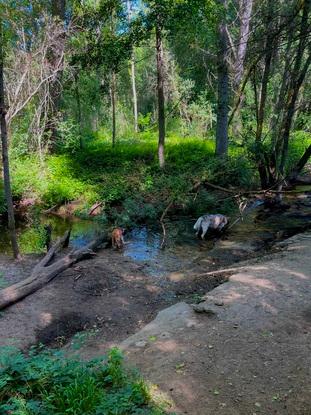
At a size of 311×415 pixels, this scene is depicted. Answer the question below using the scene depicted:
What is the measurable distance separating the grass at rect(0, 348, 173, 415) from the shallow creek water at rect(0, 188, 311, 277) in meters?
4.43

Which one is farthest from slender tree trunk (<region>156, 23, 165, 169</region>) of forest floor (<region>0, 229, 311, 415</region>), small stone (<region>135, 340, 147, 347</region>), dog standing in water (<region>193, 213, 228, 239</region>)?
small stone (<region>135, 340, 147, 347</region>)

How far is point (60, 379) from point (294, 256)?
600 centimetres

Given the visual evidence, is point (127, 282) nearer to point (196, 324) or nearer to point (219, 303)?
point (219, 303)

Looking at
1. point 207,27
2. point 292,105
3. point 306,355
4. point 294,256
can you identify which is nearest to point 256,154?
point 292,105

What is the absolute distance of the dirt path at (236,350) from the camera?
12.9 ft

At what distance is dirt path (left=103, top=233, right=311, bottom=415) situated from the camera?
3930mm

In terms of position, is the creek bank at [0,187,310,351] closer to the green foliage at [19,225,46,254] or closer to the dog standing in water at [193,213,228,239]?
the dog standing in water at [193,213,228,239]

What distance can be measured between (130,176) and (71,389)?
12.5 m

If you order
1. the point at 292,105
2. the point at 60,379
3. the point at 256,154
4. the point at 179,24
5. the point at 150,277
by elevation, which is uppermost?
the point at 179,24

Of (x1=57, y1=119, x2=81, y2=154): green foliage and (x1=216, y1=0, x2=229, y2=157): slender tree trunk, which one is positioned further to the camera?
(x1=57, y1=119, x2=81, y2=154): green foliage

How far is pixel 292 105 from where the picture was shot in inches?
476

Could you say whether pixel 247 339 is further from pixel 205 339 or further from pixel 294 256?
pixel 294 256

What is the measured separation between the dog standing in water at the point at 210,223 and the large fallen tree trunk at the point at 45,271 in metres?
2.68

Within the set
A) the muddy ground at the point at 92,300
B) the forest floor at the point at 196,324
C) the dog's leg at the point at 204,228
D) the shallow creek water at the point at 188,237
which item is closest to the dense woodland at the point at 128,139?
the shallow creek water at the point at 188,237
